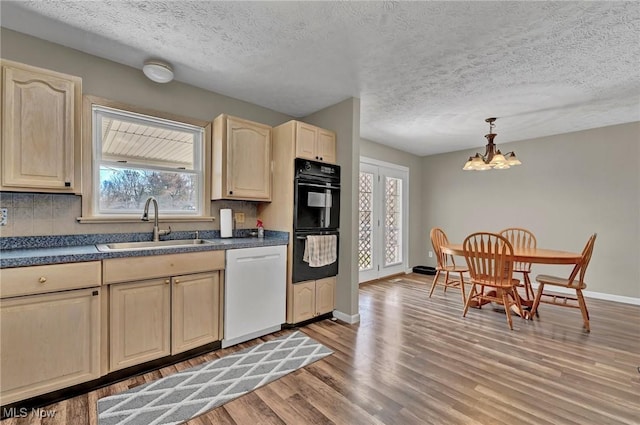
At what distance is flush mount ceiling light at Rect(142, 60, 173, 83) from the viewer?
235cm

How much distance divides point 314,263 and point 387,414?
1523 mm

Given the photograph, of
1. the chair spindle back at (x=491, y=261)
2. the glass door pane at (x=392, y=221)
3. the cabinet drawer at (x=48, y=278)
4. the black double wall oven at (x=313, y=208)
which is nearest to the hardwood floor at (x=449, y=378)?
the chair spindle back at (x=491, y=261)

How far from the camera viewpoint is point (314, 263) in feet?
9.64

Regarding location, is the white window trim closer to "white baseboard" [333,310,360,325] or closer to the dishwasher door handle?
the dishwasher door handle

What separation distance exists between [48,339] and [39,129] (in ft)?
4.51

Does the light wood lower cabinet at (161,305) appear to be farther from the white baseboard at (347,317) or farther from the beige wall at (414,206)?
the beige wall at (414,206)

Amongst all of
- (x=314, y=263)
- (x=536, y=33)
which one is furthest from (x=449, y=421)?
(x=536, y=33)

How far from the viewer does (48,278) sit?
1655 millimetres

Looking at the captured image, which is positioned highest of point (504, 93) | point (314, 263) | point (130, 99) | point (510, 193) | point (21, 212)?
point (504, 93)

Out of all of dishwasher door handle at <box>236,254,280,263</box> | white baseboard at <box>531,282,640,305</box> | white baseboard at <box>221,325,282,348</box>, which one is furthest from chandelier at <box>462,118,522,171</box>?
white baseboard at <box>221,325,282,348</box>

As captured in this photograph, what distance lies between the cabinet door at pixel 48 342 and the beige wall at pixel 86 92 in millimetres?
702

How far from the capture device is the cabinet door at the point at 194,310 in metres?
2.16

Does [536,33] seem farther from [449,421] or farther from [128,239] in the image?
[128,239]

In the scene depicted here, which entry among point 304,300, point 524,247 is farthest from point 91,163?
point 524,247
